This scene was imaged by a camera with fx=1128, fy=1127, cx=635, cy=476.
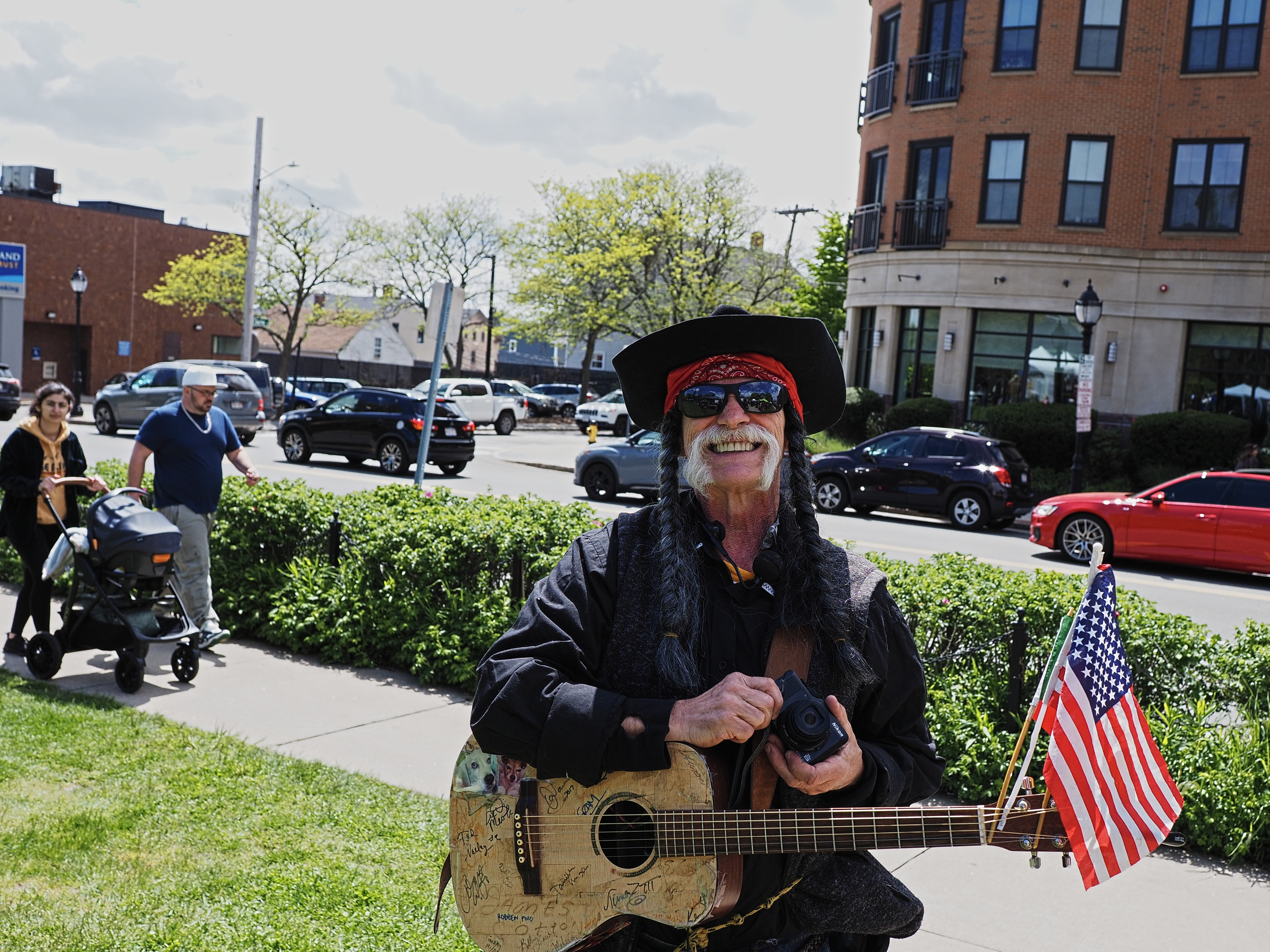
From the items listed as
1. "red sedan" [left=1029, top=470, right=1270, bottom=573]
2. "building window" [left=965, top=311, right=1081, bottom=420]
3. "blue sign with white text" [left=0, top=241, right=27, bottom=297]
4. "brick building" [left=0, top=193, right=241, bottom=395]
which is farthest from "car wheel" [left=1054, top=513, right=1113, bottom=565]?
"blue sign with white text" [left=0, top=241, right=27, bottom=297]

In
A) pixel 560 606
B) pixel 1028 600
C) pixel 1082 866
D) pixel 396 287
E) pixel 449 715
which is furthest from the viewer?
pixel 396 287

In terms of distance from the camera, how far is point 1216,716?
17.8 feet

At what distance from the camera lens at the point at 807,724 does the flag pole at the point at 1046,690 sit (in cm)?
37

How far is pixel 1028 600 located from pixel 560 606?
413cm

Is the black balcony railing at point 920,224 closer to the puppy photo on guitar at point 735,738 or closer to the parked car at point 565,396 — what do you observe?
the parked car at point 565,396

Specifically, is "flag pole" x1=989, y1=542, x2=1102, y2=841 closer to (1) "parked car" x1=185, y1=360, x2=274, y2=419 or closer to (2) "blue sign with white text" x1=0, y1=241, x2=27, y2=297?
(1) "parked car" x1=185, y1=360, x2=274, y2=419

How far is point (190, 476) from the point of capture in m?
7.58

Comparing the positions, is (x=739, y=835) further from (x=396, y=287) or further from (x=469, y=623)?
(x=396, y=287)

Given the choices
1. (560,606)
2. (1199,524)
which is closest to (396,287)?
(1199,524)

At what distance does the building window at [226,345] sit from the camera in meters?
56.7

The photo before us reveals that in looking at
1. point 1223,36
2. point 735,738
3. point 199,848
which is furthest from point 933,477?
point 735,738

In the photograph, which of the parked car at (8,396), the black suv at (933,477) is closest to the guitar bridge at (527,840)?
the black suv at (933,477)

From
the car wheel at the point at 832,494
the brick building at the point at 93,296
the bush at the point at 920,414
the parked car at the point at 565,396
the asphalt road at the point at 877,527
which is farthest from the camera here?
the brick building at the point at 93,296

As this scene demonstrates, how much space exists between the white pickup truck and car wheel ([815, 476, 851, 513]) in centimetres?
1799
